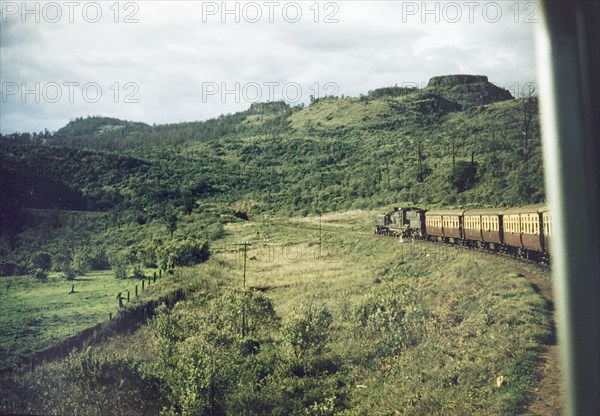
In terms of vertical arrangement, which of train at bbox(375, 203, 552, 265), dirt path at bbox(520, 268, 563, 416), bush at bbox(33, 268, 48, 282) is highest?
train at bbox(375, 203, 552, 265)

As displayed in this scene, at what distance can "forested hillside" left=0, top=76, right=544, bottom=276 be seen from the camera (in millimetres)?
17516

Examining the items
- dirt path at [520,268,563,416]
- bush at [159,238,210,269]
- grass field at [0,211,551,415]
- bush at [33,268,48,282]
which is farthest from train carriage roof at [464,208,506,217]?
bush at [33,268,48,282]

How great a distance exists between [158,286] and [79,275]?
527cm

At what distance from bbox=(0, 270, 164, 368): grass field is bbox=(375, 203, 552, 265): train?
9929 millimetres

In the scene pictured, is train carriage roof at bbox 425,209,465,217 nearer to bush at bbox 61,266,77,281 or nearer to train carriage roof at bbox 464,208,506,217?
train carriage roof at bbox 464,208,506,217

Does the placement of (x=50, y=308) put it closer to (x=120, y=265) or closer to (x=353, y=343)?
(x=120, y=265)

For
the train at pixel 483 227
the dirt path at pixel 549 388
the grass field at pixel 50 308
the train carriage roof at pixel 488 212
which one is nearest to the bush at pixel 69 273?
the grass field at pixel 50 308

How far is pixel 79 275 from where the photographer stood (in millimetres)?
17188

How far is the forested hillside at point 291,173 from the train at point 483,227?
159 centimetres

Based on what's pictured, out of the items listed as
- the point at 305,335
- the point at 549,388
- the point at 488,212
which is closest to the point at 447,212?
the point at 488,212

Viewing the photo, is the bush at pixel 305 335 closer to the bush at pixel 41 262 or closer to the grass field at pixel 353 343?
the grass field at pixel 353 343

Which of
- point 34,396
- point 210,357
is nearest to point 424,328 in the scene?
point 210,357

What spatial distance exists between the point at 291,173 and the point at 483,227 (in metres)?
9.03

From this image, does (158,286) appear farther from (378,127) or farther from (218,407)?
(378,127)
